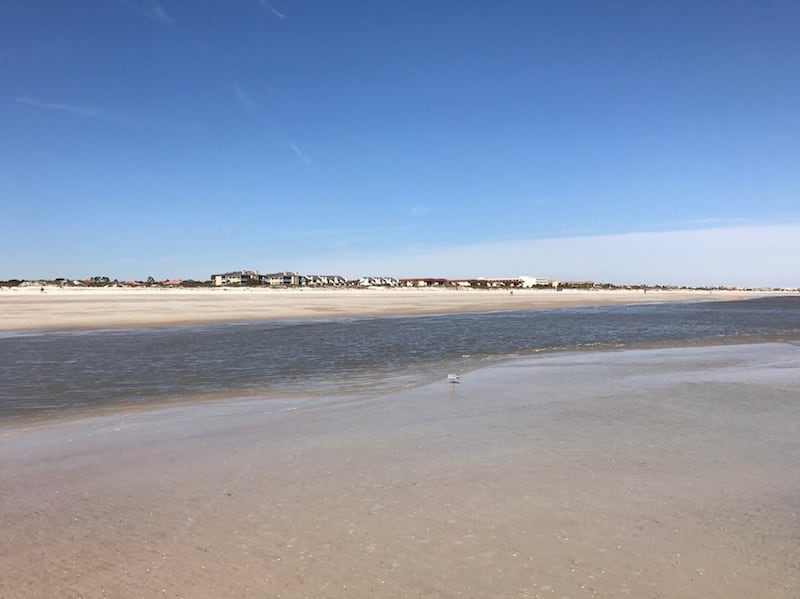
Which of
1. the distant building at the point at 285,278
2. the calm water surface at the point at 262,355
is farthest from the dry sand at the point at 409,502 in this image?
the distant building at the point at 285,278

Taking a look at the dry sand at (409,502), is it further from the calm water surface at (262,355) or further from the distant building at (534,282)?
the distant building at (534,282)

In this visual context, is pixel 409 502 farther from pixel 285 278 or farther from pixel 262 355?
pixel 285 278

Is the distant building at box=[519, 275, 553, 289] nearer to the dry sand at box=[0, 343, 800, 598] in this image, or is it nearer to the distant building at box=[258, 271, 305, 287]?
the distant building at box=[258, 271, 305, 287]

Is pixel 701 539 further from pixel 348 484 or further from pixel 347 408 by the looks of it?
pixel 347 408

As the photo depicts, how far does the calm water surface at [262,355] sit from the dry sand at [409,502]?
2.26m

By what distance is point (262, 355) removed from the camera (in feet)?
49.4

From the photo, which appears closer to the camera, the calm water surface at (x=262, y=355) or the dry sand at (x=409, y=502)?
the dry sand at (x=409, y=502)

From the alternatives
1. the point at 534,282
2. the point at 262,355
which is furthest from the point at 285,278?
the point at 262,355

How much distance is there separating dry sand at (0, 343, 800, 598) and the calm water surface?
7.42ft

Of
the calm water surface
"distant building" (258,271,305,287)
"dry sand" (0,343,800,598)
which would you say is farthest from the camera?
"distant building" (258,271,305,287)

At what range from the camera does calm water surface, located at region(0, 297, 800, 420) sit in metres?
10.1

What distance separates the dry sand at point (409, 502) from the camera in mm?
3293

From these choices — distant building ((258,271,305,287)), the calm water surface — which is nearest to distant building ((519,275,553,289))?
distant building ((258,271,305,287))

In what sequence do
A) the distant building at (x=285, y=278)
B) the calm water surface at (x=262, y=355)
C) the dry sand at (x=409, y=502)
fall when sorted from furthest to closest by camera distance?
the distant building at (x=285, y=278) → the calm water surface at (x=262, y=355) → the dry sand at (x=409, y=502)
